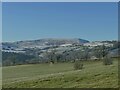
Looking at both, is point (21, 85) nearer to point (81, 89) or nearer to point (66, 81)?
point (66, 81)

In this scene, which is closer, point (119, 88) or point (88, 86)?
point (119, 88)

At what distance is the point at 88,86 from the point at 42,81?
9.54 metres

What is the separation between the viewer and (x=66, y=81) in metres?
38.8

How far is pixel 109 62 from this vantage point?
7006 cm

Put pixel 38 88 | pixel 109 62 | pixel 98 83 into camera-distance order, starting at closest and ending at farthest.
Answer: pixel 98 83, pixel 38 88, pixel 109 62

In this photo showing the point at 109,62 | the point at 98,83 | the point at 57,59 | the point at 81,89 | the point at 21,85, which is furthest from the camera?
the point at 57,59

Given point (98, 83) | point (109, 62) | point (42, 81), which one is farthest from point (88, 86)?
point (109, 62)

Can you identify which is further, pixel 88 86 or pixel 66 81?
pixel 66 81

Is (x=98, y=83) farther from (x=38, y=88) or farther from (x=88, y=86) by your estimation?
(x=38, y=88)

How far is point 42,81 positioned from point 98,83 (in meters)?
9.38

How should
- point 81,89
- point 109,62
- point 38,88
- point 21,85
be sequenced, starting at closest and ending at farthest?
point 81,89
point 38,88
point 21,85
point 109,62

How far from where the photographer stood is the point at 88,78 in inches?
1479

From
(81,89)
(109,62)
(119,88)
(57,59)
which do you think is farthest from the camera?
(57,59)

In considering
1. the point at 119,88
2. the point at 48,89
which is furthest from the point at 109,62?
the point at 119,88
